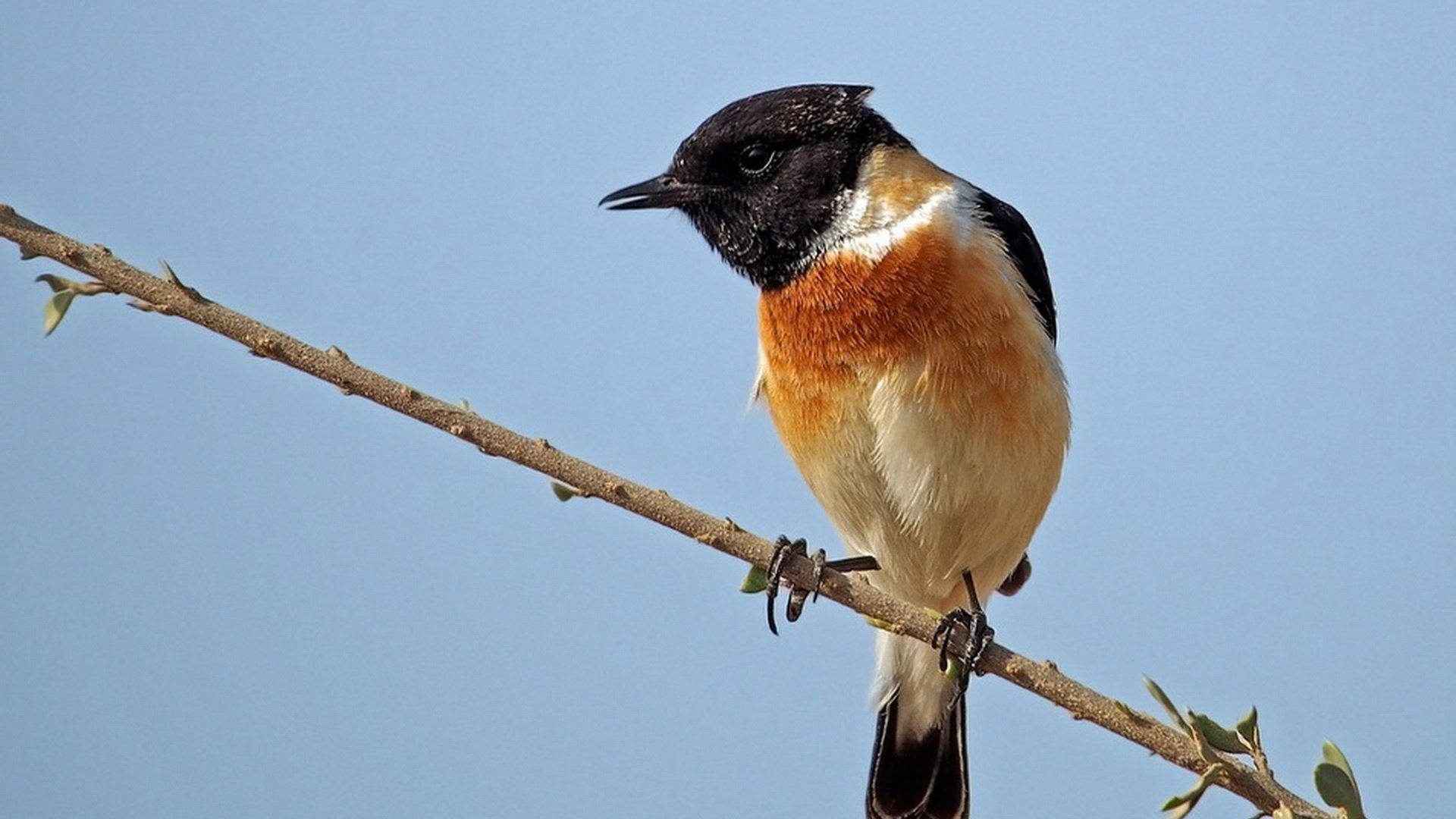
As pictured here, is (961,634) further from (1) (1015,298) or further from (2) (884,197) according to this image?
(2) (884,197)

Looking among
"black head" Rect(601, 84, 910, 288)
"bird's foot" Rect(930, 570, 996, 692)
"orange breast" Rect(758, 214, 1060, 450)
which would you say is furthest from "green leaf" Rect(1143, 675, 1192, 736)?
"black head" Rect(601, 84, 910, 288)

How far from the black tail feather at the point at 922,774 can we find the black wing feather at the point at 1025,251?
1119 mm

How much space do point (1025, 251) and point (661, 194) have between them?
992 mm

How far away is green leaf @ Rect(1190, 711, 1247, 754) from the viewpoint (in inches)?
92.4

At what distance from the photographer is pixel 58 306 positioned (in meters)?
2.52

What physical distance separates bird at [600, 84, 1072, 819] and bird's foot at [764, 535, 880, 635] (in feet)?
0.05

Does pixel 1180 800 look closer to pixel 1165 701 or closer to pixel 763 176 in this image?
pixel 1165 701

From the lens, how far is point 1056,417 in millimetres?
3914

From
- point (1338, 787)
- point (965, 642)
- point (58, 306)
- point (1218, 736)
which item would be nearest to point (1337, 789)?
point (1338, 787)

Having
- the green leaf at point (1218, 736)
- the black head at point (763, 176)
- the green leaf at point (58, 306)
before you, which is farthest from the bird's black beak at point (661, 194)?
the green leaf at point (1218, 736)

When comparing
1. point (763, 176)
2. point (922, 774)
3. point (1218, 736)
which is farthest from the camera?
point (922, 774)

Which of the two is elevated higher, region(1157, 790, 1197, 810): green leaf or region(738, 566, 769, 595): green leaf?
region(738, 566, 769, 595): green leaf

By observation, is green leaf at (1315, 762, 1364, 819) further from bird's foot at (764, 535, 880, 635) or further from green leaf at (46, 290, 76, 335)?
green leaf at (46, 290, 76, 335)

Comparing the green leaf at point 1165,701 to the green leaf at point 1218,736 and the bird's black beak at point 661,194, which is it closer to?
the green leaf at point 1218,736
